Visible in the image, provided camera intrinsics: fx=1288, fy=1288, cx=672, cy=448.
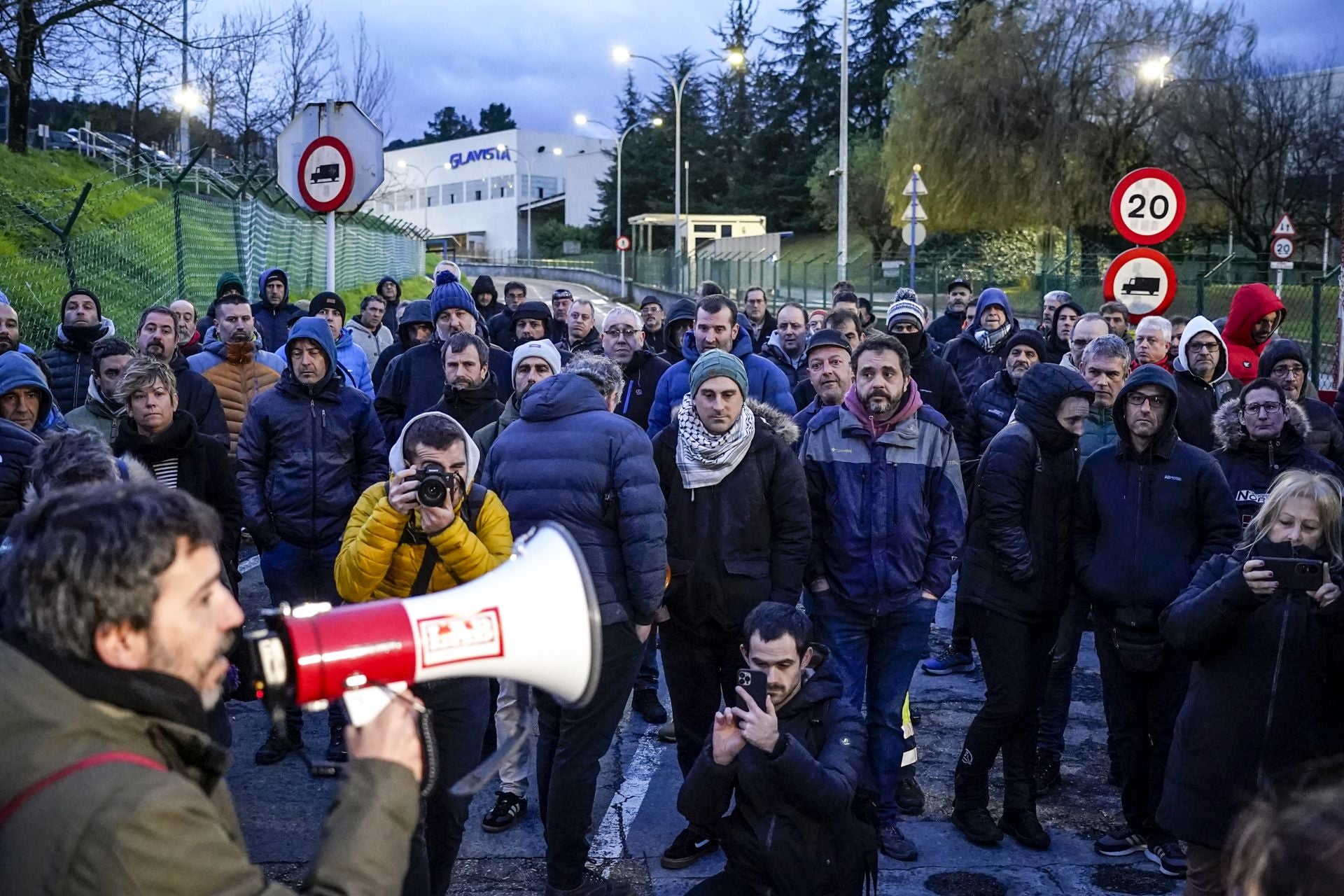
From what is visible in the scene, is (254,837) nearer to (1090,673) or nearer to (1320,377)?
(1090,673)

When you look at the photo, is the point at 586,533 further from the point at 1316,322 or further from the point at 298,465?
the point at 1316,322

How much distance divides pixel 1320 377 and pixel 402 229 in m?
27.6

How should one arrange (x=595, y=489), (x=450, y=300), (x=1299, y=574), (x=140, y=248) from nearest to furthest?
(x=1299, y=574) < (x=595, y=489) < (x=450, y=300) < (x=140, y=248)

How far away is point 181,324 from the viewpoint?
353 inches

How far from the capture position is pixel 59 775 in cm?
184

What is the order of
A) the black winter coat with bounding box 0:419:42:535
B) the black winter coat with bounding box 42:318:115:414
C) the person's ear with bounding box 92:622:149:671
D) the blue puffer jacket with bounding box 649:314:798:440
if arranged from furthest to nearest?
the black winter coat with bounding box 42:318:115:414 → the blue puffer jacket with bounding box 649:314:798:440 → the black winter coat with bounding box 0:419:42:535 → the person's ear with bounding box 92:622:149:671

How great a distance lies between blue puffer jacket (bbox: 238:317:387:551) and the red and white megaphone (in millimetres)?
3818

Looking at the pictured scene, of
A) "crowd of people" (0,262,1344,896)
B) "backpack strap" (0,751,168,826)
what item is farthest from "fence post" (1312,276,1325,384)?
"backpack strap" (0,751,168,826)

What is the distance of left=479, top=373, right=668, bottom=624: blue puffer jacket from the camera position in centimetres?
468

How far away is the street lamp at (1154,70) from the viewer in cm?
3388

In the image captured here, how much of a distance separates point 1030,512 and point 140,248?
450 inches

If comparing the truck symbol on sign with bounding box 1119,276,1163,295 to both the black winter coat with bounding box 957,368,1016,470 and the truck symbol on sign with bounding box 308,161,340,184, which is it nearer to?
the black winter coat with bounding box 957,368,1016,470

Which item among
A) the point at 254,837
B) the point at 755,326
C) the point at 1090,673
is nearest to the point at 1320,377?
the point at 755,326

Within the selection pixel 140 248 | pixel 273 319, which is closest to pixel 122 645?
pixel 273 319
